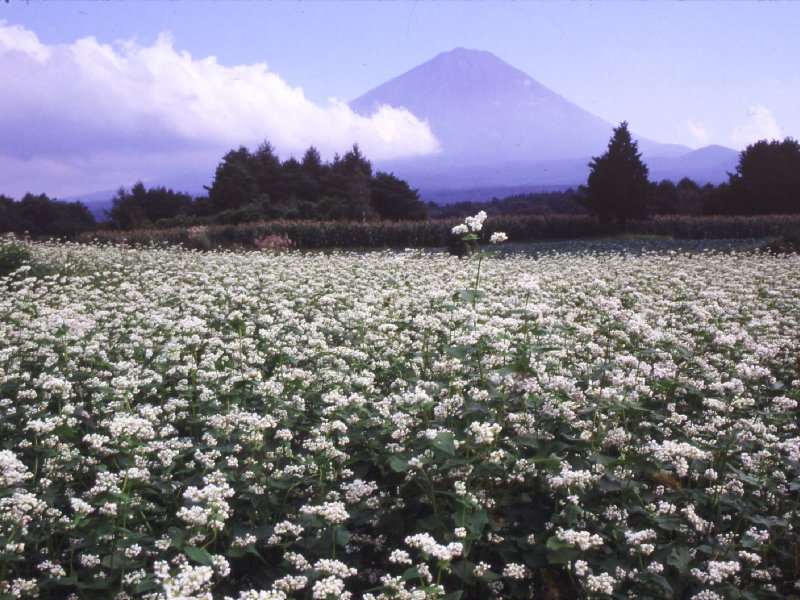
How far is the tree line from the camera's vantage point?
42.3m

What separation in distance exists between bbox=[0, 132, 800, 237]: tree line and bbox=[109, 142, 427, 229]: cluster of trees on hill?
10cm

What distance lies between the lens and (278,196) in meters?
59.8

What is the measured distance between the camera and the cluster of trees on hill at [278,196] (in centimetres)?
4444

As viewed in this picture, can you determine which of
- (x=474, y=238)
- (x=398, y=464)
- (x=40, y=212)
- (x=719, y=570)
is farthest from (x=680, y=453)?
(x=40, y=212)

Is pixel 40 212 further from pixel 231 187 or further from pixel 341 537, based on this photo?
pixel 341 537

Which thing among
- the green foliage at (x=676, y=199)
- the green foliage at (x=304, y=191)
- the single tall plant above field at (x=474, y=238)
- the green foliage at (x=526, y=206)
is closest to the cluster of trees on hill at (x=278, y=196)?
the green foliage at (x=304, y=191)

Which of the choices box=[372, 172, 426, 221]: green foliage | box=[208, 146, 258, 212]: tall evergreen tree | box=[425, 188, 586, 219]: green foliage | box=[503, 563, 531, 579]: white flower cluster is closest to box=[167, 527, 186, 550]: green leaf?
box=[503, 563, 531, 579]: white flower cluster

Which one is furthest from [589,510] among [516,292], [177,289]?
[177,289]

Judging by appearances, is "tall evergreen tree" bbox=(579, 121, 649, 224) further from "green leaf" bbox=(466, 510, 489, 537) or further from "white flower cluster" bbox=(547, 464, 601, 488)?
"green leaf" bbox=(466, 510, 489, 537)

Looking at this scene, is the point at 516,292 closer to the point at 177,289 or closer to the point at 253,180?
the point at 177,289

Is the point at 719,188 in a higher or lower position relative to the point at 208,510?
higher

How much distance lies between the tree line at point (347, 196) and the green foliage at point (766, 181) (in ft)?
0.24

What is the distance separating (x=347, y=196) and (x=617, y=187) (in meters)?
25.8

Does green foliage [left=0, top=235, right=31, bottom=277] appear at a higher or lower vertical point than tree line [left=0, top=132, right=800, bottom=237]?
lower
